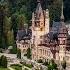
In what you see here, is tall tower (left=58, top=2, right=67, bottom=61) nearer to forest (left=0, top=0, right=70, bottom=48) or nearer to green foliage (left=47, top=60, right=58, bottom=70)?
green foliage (left=47, top=60, right=58, bottom=70)

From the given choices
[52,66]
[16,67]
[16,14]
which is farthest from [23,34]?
[52,66]

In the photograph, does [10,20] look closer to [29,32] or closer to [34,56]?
[29,32]

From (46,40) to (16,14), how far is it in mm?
24622

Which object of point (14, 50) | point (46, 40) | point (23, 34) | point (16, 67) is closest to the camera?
point (16, 67)

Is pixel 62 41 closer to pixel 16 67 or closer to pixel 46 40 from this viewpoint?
pixel 46 40

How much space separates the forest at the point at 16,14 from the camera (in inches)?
3232

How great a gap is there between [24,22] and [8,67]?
880 inches

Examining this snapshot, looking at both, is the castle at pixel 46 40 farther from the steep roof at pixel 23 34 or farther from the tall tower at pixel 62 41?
the steep roof at pixel 23 34

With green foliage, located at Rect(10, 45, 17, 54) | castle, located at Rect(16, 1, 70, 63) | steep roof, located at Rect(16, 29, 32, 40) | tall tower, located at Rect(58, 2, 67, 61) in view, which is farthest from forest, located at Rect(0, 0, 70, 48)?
tall tower, located at Rect(58, 2, 67, 61)

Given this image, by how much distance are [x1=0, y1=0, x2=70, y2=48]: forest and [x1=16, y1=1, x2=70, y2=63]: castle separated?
4.15 m

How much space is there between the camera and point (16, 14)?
94.9 metres

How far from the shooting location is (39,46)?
235ft

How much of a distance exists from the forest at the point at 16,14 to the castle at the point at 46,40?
415 centimetres

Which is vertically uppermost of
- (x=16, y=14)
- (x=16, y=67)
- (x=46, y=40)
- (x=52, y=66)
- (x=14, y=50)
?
(x=16, y=14)
